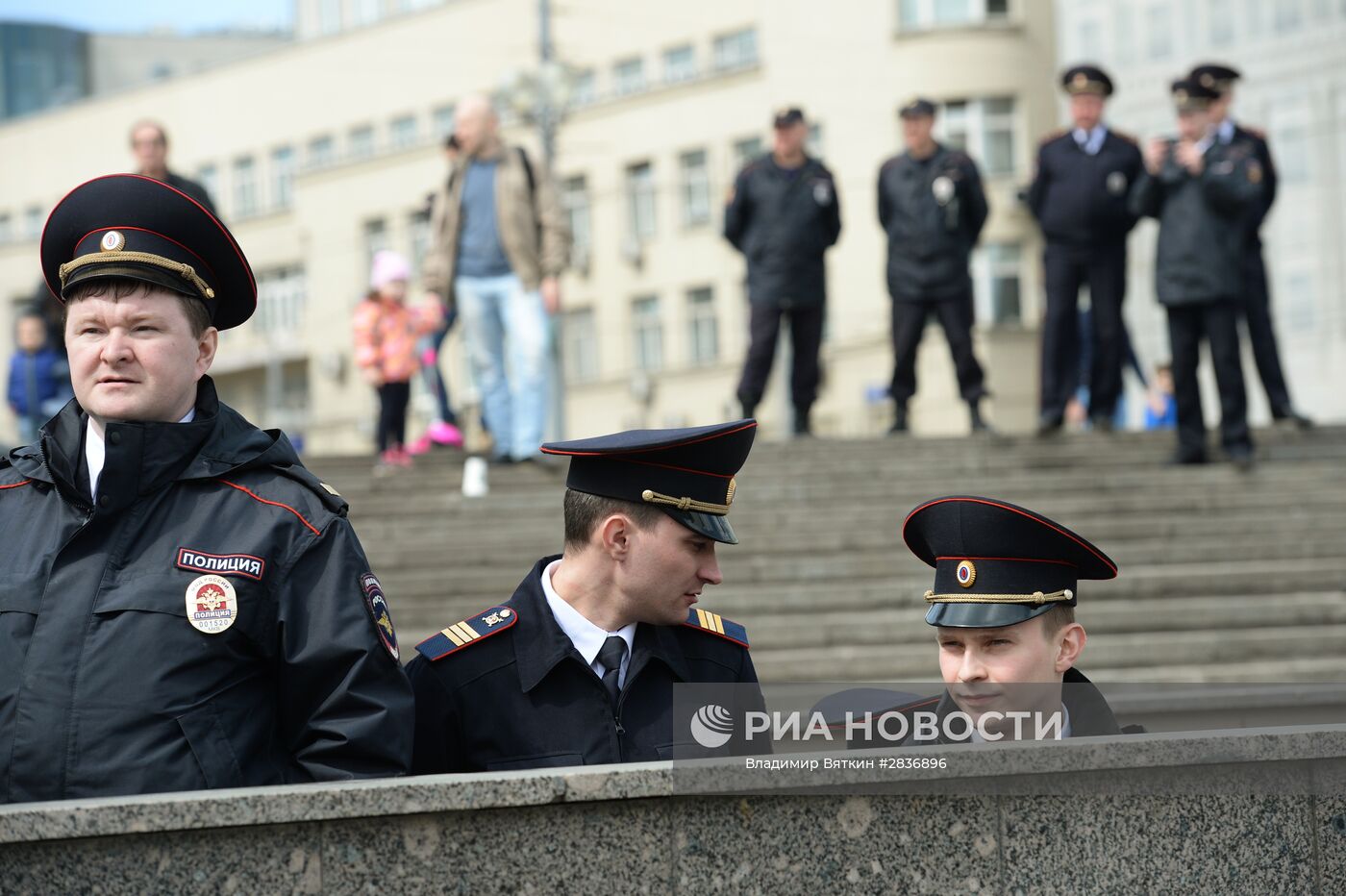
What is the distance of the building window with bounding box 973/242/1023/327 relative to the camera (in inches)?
1762

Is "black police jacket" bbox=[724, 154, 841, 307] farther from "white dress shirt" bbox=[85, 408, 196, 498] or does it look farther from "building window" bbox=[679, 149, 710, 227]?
"building window" bbox=[679, 149, 710, 227]

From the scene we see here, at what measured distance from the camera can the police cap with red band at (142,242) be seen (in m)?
3.85

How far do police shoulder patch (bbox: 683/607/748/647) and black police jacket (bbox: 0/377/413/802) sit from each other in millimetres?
793

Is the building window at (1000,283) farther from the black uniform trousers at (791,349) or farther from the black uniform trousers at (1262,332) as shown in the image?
the black uniform trousers at (791,349)

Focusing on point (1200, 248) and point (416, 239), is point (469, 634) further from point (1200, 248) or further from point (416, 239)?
point (416, 239)

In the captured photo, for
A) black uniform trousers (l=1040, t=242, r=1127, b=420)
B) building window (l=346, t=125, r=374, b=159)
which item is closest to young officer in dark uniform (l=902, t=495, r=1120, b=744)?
black uniform trousers (l=1040, t=242, r=1127, b=420)

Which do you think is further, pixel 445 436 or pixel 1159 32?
pixel 1159 32

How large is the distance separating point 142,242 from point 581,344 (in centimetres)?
4910

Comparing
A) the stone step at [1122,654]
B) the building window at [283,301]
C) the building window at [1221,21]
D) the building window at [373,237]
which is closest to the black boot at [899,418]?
the stone step at [1122,654]

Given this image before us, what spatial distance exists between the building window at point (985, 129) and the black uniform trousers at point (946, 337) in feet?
100

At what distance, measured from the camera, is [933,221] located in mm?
14258

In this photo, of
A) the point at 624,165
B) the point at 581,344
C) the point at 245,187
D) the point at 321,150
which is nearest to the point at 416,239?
the point at 581,344

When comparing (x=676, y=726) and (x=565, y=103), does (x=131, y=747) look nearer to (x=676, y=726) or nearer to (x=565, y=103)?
(x=676, y=726)

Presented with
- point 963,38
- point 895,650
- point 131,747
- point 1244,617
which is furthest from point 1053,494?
point 963,38
